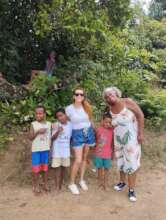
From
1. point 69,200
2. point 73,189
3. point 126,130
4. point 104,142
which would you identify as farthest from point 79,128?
point 69,200

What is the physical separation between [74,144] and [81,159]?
0.25 meters

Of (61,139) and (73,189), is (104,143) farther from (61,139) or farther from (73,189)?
(73,189)

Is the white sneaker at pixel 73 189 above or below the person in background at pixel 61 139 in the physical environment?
below

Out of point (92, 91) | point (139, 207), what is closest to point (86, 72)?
point (92, 91)

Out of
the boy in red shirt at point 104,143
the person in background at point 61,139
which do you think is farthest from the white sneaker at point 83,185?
the person in background at point 61,139

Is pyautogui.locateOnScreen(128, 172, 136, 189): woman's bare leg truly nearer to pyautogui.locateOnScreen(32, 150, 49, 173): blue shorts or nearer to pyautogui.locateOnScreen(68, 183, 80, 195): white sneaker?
pyautogui.locateOnScreen(68, 183, 80, 195): white sneaker

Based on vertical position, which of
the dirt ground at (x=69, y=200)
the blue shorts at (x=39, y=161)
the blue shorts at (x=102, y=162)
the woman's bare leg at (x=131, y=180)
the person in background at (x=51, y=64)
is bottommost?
the dirt ground at (x=69, y=200)

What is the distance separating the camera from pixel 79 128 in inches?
194

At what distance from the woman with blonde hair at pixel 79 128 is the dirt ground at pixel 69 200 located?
1.03 ft

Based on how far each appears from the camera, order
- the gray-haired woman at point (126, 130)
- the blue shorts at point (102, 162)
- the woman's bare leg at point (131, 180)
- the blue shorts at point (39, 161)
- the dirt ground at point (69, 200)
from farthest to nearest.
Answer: the blue shorts at point (102, 162), the woman's bare leg at point (131, 180), the blue shorts at point (39, 161), the gray-haired woman at point (126, 130), the dirt ground at point (69, 200)

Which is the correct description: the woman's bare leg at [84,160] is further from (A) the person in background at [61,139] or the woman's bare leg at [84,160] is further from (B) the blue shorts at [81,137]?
(A) the person in background at [61,139]

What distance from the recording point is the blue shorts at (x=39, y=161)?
4.87 metres

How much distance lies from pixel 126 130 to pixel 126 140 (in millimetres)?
147

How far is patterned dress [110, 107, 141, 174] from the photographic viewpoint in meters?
4.76
